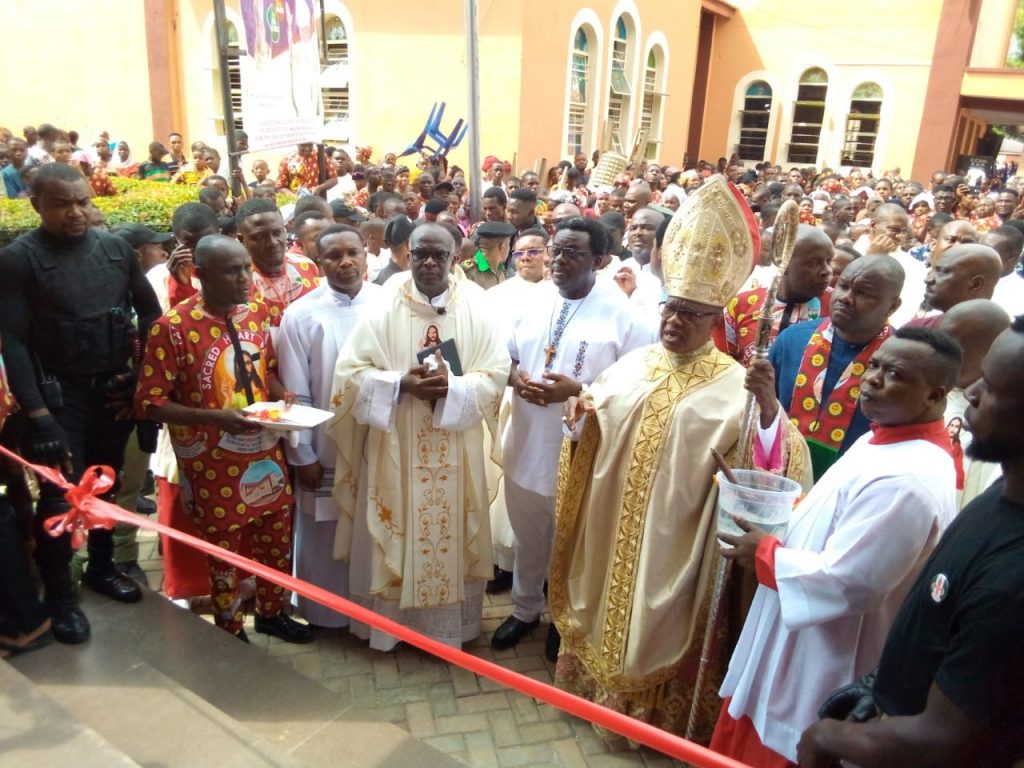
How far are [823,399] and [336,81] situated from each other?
53.1 ft

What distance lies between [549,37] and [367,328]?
47.9ft

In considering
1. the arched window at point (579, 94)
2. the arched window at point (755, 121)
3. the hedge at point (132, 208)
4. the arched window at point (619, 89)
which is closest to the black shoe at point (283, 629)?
the hedge at point (132, 208)

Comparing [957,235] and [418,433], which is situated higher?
[957,235]

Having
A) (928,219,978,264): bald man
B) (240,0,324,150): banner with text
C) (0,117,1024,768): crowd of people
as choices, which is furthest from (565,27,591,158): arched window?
(0,117,1024,768): crowd of people

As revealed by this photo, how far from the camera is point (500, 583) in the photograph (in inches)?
181

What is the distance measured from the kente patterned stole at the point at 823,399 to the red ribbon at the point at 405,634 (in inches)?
56.6

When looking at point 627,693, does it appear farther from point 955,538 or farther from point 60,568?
point 60,568

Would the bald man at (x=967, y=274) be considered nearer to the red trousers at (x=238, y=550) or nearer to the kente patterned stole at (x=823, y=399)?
the kente patterned stole at (x=823, y=399)

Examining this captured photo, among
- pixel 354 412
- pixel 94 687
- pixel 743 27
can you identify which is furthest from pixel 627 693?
pixel 743 27

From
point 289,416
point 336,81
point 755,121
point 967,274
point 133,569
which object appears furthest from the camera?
point 755,121

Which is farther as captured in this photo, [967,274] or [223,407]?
[967,274]

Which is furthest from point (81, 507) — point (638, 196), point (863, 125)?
point (863, 125)

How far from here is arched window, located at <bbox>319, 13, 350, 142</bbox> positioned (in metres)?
16.7

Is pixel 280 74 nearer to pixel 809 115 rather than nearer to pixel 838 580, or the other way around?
pixel 838 580
